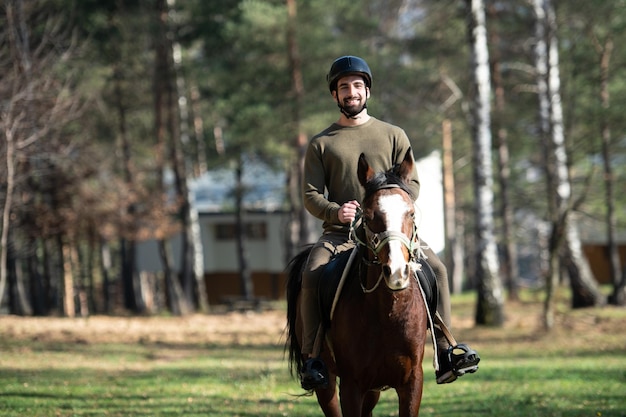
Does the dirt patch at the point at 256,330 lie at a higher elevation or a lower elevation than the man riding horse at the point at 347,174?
lower

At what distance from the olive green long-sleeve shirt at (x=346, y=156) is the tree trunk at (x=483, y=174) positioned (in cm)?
1475

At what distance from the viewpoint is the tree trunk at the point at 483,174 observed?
21.2m

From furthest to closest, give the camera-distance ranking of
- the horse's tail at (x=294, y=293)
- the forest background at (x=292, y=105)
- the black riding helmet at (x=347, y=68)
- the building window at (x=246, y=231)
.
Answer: the building window at (x=246, y=231) → the forest background at (x=292, y=105) → the horse's tail at (x=294, y=293) → the black riding helmet at (x=347, y=68)

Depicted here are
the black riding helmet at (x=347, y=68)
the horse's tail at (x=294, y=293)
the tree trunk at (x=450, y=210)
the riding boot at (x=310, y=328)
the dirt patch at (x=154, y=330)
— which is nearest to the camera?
the riding boot at (x=310, y=328)

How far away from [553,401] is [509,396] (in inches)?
29.1

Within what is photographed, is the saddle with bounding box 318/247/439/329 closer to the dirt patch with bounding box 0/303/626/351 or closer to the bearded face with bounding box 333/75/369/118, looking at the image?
the bearded face with bounding box 333/75/369/118

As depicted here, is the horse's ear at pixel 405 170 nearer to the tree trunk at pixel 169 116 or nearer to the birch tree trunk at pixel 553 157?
the birch tree trunk at pixel 553 157

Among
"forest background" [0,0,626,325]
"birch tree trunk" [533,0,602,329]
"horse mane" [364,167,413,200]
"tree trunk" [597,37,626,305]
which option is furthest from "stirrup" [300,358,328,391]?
"tree trunk" [597,37,626,305]

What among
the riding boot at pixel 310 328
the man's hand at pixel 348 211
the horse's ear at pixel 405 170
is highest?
the horse's ear at pixel 405 170

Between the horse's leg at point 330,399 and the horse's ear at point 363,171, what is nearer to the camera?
the horse's ear at point 363,171

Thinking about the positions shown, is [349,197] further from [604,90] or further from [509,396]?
[604,90]

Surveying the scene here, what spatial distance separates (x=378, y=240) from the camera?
5676 millimetres

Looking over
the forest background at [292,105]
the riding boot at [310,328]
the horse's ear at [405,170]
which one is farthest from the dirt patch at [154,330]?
the horse's ear at [405,170]

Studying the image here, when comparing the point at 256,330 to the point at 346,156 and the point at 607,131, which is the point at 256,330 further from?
the point at 346,156
